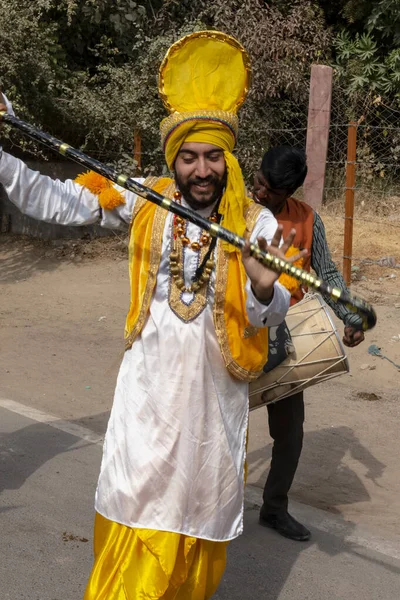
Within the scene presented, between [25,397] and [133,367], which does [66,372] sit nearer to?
[25,397]

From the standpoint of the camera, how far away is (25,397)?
700 centimetres

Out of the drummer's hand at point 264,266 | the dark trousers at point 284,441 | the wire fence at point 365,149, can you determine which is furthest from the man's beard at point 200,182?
the wire fence at point 365,149

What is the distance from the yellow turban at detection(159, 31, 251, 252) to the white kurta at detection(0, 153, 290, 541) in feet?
0.66

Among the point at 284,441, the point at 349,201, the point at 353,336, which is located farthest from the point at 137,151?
the point at 353,336

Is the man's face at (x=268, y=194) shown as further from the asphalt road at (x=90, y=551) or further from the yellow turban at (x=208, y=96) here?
the asphalt road at (x=90, y=551)

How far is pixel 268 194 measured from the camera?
4348 millimetres

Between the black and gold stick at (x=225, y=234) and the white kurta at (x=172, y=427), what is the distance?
0.27m

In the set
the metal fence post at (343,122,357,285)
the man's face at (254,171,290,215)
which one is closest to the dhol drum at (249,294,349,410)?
the man's face at (254,171,290,215)

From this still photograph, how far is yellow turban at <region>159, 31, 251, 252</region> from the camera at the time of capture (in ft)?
10.8

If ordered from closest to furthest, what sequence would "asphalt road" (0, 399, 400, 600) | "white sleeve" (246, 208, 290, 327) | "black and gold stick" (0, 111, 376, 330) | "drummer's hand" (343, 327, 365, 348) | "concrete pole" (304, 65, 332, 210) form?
"black and gold stick" (0, 111, 376, 330) → "white sleeve" (246, 208, 290, 327) → "drummer's hand" (343, 327, 365, 348) → "asphalt road" (0, 399, 400, 600) → "concrete pole" (304, 65, 332, 210)

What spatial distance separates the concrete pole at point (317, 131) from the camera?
1077 centimetres

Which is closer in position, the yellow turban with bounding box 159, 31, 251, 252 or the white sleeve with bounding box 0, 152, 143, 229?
the yellow turban with bounding box 159, 31, 251, 252

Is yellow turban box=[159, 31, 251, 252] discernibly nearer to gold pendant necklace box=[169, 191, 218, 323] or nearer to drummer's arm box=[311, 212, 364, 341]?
gold pendant necklace box=[169, 191, 218, 323]

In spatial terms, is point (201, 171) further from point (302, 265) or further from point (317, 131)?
point (317, 131)
